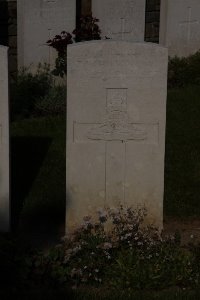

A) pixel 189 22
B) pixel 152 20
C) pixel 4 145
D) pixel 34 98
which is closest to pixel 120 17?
pixel 152 20

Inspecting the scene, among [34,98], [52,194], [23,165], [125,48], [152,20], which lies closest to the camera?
[125,48]

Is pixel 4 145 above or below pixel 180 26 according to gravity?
below

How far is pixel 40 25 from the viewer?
9969 mm

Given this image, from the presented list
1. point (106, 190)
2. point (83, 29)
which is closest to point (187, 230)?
point (106, 190)

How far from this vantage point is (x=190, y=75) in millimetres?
11156

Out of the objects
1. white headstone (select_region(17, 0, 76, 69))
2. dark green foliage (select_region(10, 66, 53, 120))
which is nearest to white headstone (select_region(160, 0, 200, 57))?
white headstone (select_region(17, 0, 76, 69))

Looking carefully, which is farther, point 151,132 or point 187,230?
point 187,230

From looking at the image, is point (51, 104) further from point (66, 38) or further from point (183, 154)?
point (183, 154)

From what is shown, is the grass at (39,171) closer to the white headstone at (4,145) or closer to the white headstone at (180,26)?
the white headstone at (4,145)

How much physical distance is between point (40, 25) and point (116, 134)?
5098 mm

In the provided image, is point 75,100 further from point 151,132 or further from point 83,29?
point 83,29

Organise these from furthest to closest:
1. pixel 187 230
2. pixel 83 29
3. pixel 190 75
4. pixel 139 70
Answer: pixel 190 75
pixel 83 29
pixel 187 230
pixel 139 70

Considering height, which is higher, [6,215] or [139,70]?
[139,70]

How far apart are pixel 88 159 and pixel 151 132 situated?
53 cm
